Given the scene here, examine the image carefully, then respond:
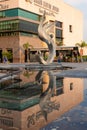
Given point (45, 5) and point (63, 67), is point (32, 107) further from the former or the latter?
point (45, 5)

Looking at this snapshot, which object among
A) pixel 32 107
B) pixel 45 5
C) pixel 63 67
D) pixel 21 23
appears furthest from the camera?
pixel 45 5

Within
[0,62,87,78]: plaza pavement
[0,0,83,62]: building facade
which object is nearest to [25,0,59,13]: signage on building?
[0,0,83,62]: building facade

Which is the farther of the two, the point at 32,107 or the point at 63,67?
the point at 63,67

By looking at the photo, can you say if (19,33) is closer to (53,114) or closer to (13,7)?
(13,7)

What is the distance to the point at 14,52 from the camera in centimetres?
4950

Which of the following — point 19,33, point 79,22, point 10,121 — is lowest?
point 10,121

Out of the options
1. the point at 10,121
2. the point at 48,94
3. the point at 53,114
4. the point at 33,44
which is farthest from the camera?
the point at 33,44

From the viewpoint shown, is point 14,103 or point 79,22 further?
point 79,22

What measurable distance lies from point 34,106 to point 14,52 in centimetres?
4321

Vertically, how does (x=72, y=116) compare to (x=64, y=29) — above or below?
below

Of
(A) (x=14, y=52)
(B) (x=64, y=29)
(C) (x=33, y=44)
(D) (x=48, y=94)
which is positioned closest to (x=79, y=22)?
(B) (x=64, y=29)

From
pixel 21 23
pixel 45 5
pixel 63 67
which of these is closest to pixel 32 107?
pixel 63 67

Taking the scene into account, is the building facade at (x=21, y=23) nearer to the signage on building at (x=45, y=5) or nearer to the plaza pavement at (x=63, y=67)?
the signage on building at (x=45, y=5)

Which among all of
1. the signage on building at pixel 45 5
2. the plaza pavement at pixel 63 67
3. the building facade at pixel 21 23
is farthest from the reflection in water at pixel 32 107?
the signage on building at pixel 45 5
